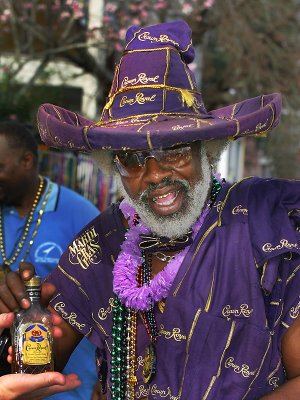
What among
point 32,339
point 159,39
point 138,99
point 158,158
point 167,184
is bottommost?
point 32,339

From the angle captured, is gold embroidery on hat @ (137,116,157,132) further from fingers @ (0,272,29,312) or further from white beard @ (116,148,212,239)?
fingers @ (0,272,29,312)

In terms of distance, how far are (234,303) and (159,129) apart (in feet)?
2.24

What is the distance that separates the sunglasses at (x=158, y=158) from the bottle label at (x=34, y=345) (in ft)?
2.30

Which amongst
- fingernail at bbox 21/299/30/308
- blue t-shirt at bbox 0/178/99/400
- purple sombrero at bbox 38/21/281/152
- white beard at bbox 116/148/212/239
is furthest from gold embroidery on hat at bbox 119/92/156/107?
blue t-shirt at bbox 0/178/99/400

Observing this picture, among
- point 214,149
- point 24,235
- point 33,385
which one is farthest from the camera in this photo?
point 24,235

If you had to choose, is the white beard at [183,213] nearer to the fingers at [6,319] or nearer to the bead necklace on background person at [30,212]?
the fingers at [6,319]

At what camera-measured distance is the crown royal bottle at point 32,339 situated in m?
2.62

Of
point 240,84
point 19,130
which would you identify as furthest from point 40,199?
point 240,84

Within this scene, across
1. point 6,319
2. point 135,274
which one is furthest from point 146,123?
point 6,319

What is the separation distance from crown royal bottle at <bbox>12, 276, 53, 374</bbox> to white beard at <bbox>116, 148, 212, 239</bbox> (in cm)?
Answer: 51

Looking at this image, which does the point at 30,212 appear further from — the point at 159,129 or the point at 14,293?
the point at 159,129

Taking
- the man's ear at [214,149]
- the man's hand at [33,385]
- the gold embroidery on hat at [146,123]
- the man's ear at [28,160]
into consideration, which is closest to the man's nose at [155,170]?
the gold embroidery on hat at [146,123]

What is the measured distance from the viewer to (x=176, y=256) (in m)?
2.87

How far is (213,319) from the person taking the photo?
264 centimetres
